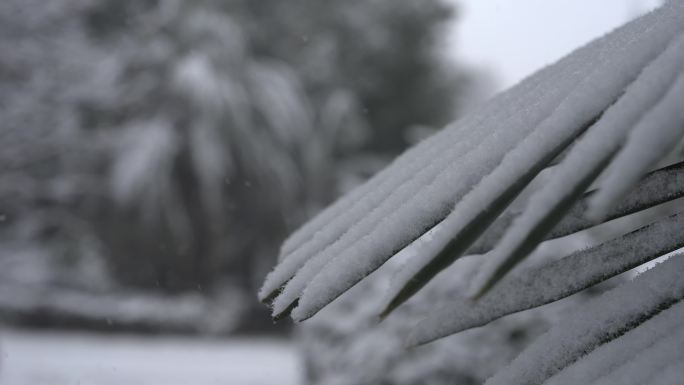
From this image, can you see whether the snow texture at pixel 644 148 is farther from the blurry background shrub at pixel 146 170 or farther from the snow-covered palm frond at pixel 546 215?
the blurry background shrub at pixel 146 170

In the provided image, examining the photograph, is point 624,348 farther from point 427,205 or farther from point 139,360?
point 139,360

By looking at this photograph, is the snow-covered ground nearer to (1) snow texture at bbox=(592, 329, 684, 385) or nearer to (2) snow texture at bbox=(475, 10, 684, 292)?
(1) snow texture at bbox=(592, 329, 684, 385)

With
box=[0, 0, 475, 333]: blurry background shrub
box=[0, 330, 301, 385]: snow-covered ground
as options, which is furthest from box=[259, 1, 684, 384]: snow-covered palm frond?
box=[0, 0, 475, 333]: blurry background shrub

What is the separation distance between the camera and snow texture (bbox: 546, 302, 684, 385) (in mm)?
417

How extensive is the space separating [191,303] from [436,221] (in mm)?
5219

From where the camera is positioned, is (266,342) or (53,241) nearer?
(266,342)

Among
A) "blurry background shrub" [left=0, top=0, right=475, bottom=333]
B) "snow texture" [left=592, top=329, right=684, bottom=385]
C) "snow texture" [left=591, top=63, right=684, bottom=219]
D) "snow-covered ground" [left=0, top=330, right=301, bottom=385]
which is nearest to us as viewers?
"snow texture" [left=591, top=63, right=684, bottom=219]

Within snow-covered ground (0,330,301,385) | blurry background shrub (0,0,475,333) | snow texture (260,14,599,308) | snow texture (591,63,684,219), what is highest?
blurry background shrub (0,0,475,333)

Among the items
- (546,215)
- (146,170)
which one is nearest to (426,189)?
(546,215)

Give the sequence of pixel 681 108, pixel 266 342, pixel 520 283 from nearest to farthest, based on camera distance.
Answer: pixel 681 108 < pixel 520 283 < pixel 266 342

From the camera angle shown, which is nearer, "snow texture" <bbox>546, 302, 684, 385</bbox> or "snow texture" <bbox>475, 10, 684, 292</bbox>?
"snow texture" <bbox>475, 10, 684, 292</bbox>

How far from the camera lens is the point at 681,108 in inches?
11.3

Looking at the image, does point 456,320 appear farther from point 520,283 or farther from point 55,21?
point 55,21

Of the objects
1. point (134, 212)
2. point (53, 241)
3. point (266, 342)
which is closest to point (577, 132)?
point (266, 342)
